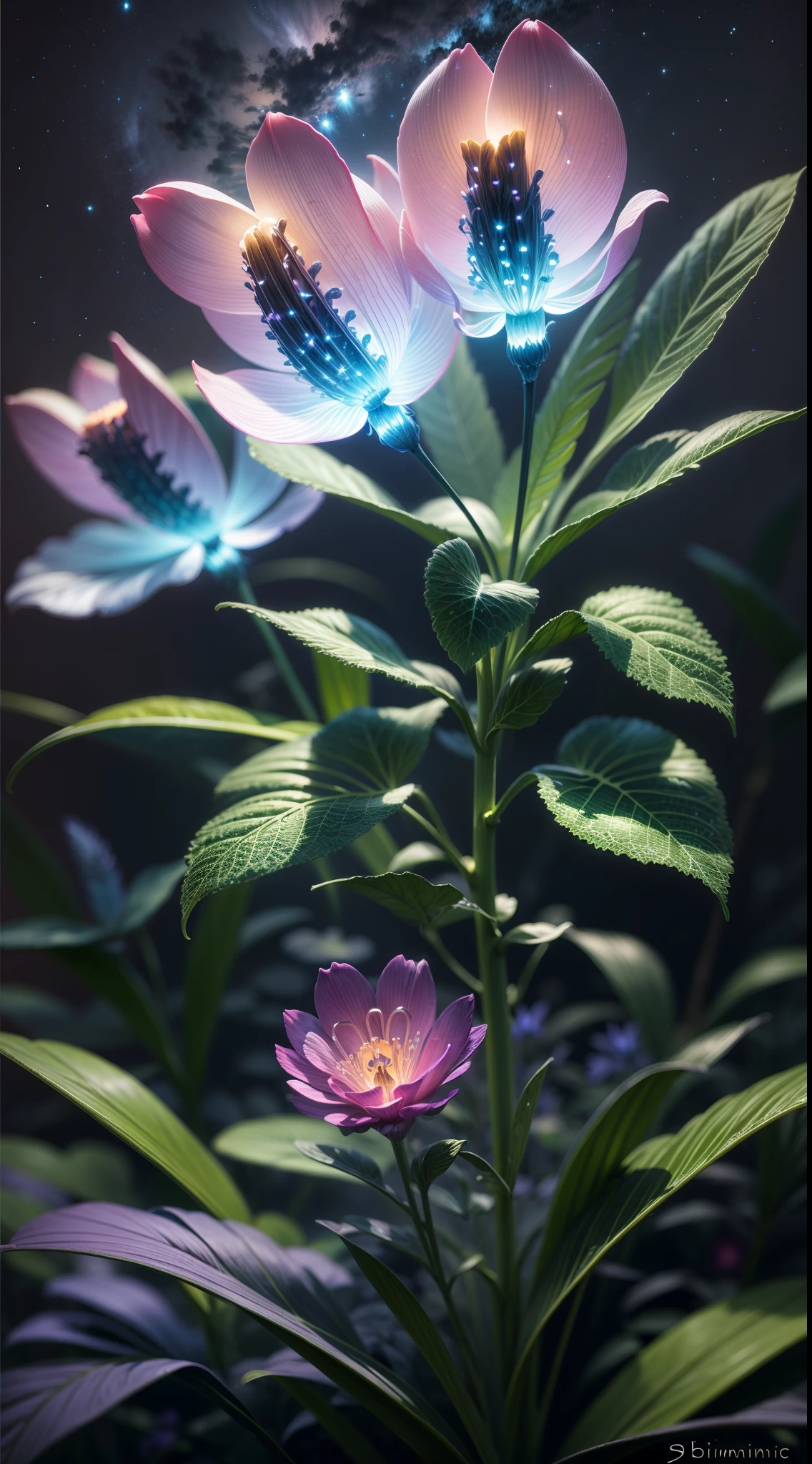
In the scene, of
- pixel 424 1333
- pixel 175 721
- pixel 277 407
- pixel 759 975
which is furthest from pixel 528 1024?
pixel 277 407

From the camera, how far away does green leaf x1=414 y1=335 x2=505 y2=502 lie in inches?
21.6

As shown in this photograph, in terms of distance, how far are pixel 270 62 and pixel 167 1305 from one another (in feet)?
2.65

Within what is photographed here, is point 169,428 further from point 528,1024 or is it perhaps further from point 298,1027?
point 528,1024

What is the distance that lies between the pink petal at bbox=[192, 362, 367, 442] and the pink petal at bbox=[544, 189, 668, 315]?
0.36ft

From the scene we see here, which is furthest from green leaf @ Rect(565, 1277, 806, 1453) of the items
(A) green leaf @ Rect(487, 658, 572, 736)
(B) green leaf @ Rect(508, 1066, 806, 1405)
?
(A) green leaf @ Rect(487, 658, 572, 736)

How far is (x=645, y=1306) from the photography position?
0.72m

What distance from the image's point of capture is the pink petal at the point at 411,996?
41cm

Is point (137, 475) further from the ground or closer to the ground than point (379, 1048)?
further from the ground

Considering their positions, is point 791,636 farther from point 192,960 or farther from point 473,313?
point 192,960

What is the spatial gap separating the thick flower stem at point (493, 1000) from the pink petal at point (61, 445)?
333 mm

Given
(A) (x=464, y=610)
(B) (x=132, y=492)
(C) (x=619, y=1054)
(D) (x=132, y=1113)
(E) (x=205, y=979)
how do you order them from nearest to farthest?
1. (A) (x=464, y=610)
2. (D) (x=132, y=1113)
3. (B) (x=132, y=492)
4. (E) (x=205, y=979)
5. (C) (x=619, y=1054)

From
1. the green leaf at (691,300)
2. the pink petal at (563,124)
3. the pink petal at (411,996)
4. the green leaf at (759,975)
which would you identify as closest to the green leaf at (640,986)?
the green leaf at (759,975)

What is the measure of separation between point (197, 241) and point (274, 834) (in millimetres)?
286

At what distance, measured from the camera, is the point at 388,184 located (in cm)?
44
